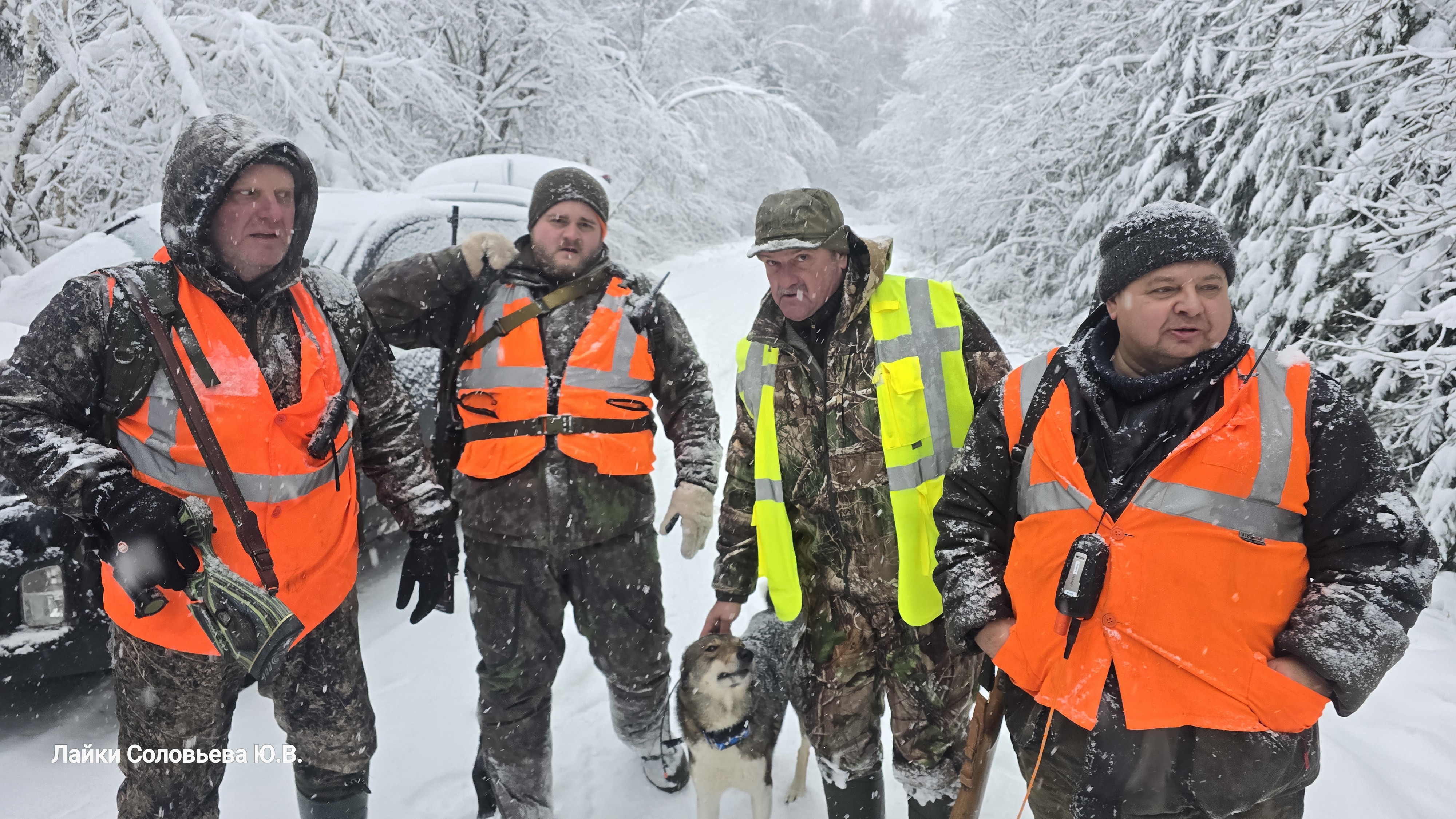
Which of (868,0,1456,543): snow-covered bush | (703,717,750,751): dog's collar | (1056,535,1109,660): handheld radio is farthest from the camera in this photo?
(868,0,1456,543): snow-covered bush

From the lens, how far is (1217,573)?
151 centimetres

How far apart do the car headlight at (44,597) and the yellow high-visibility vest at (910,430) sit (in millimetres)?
2735

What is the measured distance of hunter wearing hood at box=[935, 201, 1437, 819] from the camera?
1466 millimetres

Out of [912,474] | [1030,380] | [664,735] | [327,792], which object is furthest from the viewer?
[664,735]

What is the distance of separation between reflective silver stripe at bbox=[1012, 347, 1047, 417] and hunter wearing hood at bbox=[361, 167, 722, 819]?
1.30m

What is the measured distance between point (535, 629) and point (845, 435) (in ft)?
4.56

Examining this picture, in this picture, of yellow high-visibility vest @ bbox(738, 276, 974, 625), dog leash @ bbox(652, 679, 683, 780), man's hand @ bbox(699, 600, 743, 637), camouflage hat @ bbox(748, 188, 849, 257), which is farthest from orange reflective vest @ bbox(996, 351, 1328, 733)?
dog leash @ bbox(652, 679, 683, 780)

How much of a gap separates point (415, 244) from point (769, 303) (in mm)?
3298

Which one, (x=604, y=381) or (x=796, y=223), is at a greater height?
(x=796, y=223)

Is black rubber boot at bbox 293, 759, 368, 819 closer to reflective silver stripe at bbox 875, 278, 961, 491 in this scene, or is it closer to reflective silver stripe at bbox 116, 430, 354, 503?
reflective silver stripe at bbox 116, 430, 354, 503

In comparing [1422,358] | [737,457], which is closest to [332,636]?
[737,457]

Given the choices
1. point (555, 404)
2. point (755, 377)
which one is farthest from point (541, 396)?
point (755, 377)

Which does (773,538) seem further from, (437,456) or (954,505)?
(437,456)

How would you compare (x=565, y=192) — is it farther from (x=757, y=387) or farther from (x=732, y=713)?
(x=732, y=713)
